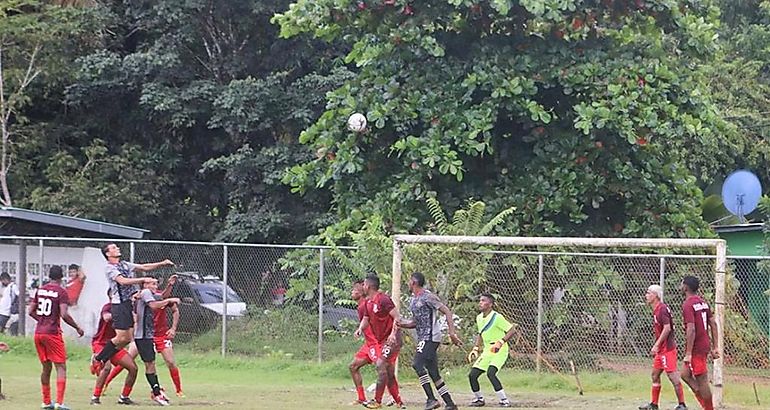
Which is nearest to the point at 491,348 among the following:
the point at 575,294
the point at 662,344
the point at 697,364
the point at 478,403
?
the point at 478,403

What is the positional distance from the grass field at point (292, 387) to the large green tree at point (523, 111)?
3184 millimetres

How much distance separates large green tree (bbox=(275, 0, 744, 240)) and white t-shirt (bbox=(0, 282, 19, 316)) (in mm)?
6105

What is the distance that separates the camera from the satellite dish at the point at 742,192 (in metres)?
22.6

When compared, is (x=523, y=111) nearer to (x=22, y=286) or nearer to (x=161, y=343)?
(x=161, y=343)

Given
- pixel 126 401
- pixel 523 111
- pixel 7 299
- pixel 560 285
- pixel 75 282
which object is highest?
pixel 523 111

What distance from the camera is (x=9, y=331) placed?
2216 cm

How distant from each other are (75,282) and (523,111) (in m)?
8.99

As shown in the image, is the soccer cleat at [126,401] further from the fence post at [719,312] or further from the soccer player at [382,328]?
the fence post at [719,312]

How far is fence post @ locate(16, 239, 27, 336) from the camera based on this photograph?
22.1 meters

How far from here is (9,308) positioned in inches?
869

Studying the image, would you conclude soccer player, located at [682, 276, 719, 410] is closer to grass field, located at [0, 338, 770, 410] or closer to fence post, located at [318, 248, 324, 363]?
grass field, located at [0, 338, 770, 410]

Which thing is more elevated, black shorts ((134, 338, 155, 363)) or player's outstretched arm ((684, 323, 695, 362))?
player's outstretched arm ((684, 323, 695, 362))


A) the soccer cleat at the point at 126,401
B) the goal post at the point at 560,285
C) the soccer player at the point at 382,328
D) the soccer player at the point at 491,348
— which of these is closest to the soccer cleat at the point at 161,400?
the soccer cleat at the point at 126,401

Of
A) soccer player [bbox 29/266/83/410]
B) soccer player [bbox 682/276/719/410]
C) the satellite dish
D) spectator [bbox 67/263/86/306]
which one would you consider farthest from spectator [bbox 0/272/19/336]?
the satellite dish
